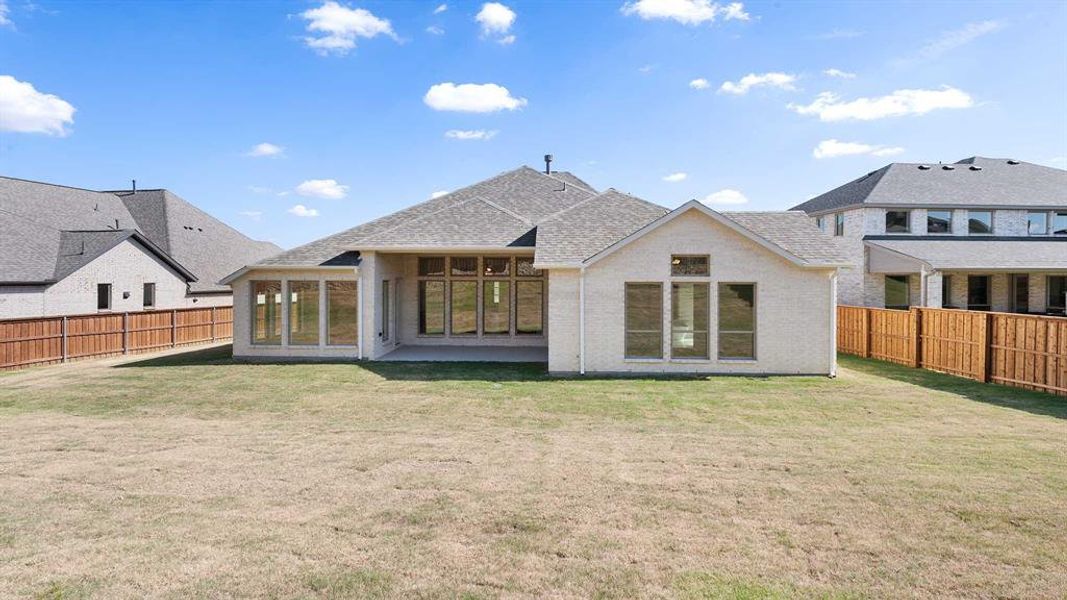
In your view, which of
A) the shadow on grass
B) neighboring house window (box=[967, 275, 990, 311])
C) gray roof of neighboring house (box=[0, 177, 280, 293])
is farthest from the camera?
neighboring house window (box=[967, 275, 990, 311])

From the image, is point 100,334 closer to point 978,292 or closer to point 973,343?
point 973,343

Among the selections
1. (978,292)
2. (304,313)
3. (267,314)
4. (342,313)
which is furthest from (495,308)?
(978,292)

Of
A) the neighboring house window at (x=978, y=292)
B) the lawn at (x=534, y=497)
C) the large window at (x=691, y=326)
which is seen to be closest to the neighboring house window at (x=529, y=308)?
the large window at (x=691, y=326)

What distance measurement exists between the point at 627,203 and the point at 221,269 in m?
22.5

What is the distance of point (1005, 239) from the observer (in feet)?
87.1

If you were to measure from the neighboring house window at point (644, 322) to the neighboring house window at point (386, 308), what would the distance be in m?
7.94

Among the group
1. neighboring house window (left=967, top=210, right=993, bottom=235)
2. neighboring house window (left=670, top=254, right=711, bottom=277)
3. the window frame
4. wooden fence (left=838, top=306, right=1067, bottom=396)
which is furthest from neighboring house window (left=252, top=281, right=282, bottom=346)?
neighboring house window (left=967, top=210, right=993, bottom=235)

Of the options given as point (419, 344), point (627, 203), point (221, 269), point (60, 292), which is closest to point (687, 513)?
point (627, 203)

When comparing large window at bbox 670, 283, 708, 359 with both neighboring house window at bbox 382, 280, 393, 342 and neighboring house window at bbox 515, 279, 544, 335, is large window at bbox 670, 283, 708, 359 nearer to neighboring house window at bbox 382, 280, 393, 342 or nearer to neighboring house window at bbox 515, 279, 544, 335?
neighboring house window at bbox 515, 279, 544, 335

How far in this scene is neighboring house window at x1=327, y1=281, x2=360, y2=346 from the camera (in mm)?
16094

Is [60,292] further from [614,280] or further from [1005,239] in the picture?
[1005,239]

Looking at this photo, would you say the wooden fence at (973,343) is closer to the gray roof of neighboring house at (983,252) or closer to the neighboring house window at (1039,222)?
the gray roof of neighboring house at (983,252)

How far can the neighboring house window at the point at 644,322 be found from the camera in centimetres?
1391

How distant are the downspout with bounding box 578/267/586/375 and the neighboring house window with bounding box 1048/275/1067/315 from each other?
82.7 ft
